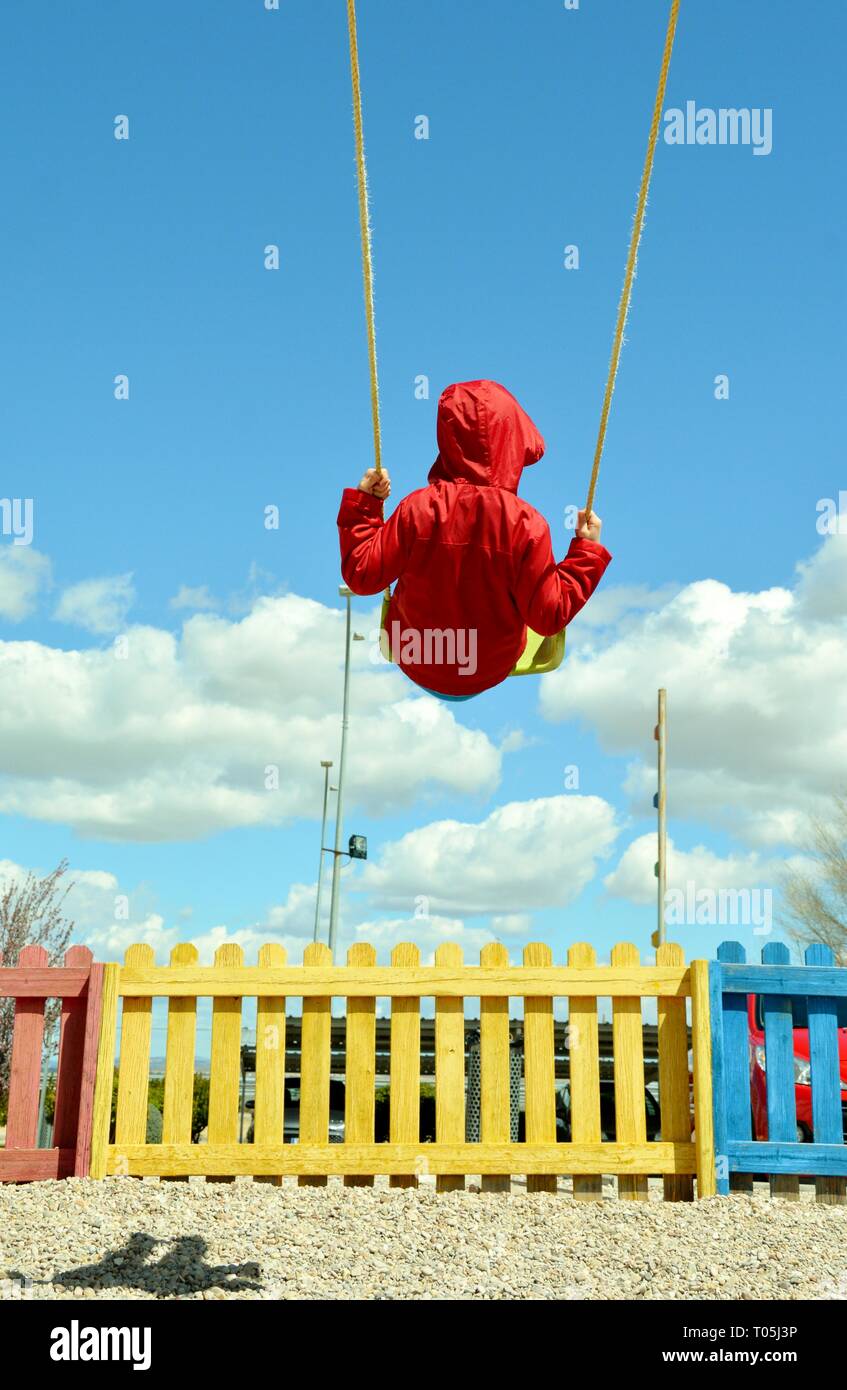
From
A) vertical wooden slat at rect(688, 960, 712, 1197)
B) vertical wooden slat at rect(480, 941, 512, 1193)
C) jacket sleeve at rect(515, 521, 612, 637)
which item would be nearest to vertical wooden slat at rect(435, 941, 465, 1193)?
vertical wooden slat at rect(480, 941, 512, 1193)

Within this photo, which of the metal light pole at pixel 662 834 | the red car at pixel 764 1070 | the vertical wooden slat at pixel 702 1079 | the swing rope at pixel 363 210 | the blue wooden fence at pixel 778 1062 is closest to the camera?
the swing rope at pixel 363 210

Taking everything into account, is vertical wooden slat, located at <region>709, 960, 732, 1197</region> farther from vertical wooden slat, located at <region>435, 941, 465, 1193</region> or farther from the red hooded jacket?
the red hooded jacket

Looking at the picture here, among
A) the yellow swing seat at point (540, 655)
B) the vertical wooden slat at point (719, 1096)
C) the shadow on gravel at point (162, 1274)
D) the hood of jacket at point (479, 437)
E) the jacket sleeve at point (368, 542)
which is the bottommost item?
the shadow on gravel at point (162, 1274)

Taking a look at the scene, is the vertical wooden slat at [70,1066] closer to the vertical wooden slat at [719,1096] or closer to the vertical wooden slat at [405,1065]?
the vertical wooden slat at [405,1065]

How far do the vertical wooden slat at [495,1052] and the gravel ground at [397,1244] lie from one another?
61cm

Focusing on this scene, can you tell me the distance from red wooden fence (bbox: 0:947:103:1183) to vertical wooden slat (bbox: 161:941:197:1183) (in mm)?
445

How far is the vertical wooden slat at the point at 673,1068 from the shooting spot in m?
7.02

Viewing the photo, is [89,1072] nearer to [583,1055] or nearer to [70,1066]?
[70,1066]

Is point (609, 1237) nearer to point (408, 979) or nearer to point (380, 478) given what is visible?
point (408, 979)

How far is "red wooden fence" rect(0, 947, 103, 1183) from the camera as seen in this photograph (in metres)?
7.03

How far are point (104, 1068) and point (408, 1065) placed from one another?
1.84 metres

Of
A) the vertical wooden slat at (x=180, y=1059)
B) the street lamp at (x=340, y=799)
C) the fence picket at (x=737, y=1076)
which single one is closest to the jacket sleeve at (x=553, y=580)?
the fence picket at (x=737, y=1076)

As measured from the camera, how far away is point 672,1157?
686 centimetres

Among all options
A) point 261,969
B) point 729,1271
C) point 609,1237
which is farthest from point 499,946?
point 729,1271
